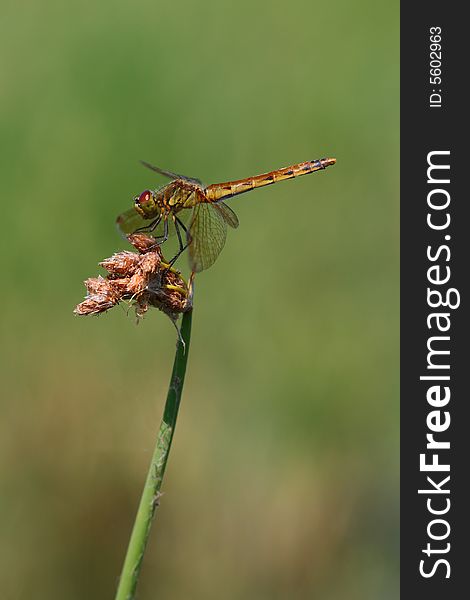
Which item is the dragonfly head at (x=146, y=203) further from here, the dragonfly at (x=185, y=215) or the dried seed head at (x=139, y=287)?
the dried seed head at (x=139, y=287)

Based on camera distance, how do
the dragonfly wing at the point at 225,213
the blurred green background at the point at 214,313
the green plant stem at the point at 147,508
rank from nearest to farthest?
the green plant stem at the point at 147,508 < the dragonfly wing at the point at 225,213 < the blurred green background at the point at 214,313

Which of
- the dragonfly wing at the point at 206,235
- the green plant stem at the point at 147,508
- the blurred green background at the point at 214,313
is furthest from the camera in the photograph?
the blurred green background at the point at 214,313

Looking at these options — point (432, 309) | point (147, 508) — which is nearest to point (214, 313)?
point (432, 309)

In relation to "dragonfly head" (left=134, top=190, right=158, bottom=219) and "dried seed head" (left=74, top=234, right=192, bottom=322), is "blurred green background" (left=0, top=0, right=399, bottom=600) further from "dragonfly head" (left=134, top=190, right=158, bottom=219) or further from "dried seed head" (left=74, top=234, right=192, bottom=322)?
"dried seed head" (left=74, top=234, right=192, bottom=322)

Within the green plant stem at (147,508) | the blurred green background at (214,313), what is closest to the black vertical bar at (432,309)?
the blurred green background at (214,313)

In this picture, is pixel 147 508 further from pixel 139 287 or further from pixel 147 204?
pixel 147 204

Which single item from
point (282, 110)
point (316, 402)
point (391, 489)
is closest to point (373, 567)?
point (391, 489)

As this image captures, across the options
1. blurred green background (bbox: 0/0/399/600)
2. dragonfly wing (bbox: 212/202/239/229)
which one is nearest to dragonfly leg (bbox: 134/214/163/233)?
dragonfly wing (bbox: 212/202/239/229)
